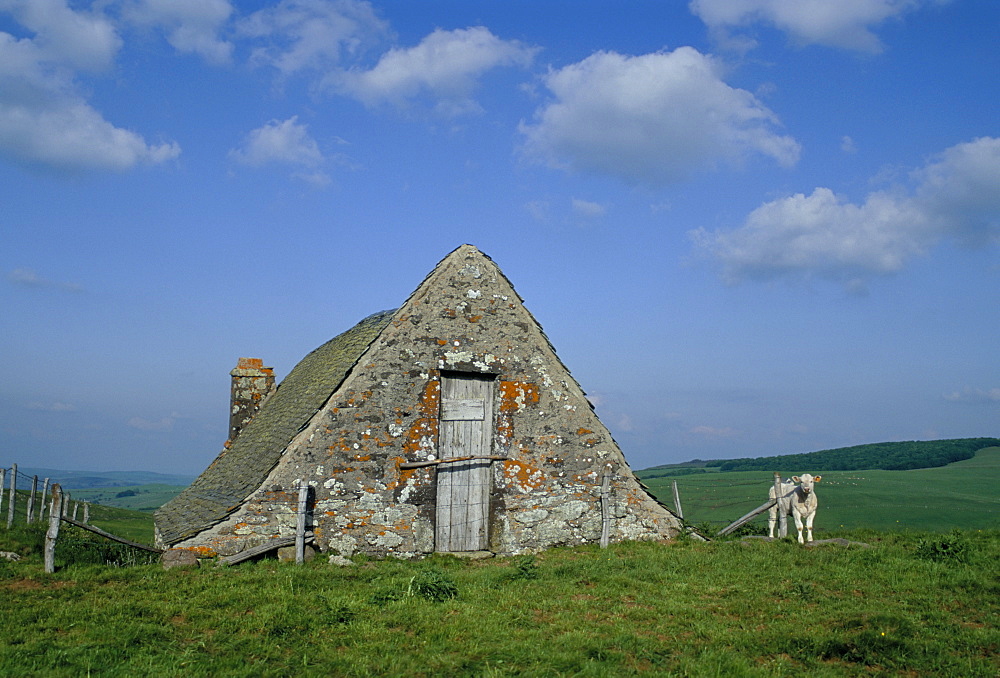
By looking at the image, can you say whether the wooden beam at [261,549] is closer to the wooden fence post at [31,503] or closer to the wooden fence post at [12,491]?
the wooden fence post at [12,491]

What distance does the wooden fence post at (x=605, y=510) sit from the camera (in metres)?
12.5

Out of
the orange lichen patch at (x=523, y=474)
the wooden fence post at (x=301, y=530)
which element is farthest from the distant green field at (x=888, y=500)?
the wooden fence post at (x=301, y=530)

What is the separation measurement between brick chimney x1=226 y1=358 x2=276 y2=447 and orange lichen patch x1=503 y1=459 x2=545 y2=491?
10.1 m

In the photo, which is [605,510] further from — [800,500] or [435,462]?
[800,500]

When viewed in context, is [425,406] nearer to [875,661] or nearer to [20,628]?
[20,628]

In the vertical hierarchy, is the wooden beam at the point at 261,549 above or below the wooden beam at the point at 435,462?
below

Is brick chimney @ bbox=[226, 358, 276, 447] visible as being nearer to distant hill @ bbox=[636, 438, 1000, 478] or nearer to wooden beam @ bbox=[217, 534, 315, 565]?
wooden beam @ bbox=[217, 534, 315, 565]

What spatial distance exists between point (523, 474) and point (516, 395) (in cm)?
151


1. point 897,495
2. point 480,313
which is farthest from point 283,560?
point 897,495

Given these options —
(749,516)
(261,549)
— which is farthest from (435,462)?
(749,516)

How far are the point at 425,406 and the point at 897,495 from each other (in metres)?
24.6

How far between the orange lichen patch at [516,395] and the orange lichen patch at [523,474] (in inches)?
40.8

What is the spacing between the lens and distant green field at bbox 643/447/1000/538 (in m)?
20.5

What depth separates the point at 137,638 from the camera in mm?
6891
